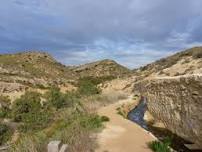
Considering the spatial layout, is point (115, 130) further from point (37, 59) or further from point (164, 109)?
point (37, 59)

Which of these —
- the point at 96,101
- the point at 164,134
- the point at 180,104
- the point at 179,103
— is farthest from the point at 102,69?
the point at 180,104

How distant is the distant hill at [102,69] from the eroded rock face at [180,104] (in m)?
107

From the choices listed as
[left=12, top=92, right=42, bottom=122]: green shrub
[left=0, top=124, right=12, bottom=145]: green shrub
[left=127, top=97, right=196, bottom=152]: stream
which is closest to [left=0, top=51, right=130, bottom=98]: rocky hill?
[left=12, top=92, right=42, bottom=122]: green shrub

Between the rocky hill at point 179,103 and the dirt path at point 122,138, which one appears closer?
the dirt path at point 122,138

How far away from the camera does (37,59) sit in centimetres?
11694

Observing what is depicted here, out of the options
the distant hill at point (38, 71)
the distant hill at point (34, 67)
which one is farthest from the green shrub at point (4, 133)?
the distant hill at point (34, 67)

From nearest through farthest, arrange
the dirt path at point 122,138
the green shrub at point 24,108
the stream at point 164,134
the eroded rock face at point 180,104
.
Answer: the dirt path at point 122,138 → the eroded rock face at point 180,104 → the stream at point 164,134 → the green shrub at point 24,108

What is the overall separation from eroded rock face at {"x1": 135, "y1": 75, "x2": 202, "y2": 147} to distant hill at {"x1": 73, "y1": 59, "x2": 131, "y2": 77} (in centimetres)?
10729

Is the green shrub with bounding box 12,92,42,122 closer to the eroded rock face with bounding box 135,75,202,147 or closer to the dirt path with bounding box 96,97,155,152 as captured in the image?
the dirt path with bounding box 96,97,155,152

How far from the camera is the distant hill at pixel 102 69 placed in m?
132

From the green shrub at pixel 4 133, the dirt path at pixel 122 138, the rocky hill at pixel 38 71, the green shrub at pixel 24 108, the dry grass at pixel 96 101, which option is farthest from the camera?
the rocky hill at pixel 38 71

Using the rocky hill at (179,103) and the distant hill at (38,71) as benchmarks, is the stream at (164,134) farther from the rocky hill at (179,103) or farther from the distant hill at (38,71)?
the distant hill at (38,71)

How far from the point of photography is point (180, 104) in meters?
18.5

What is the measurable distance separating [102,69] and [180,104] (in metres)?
118
